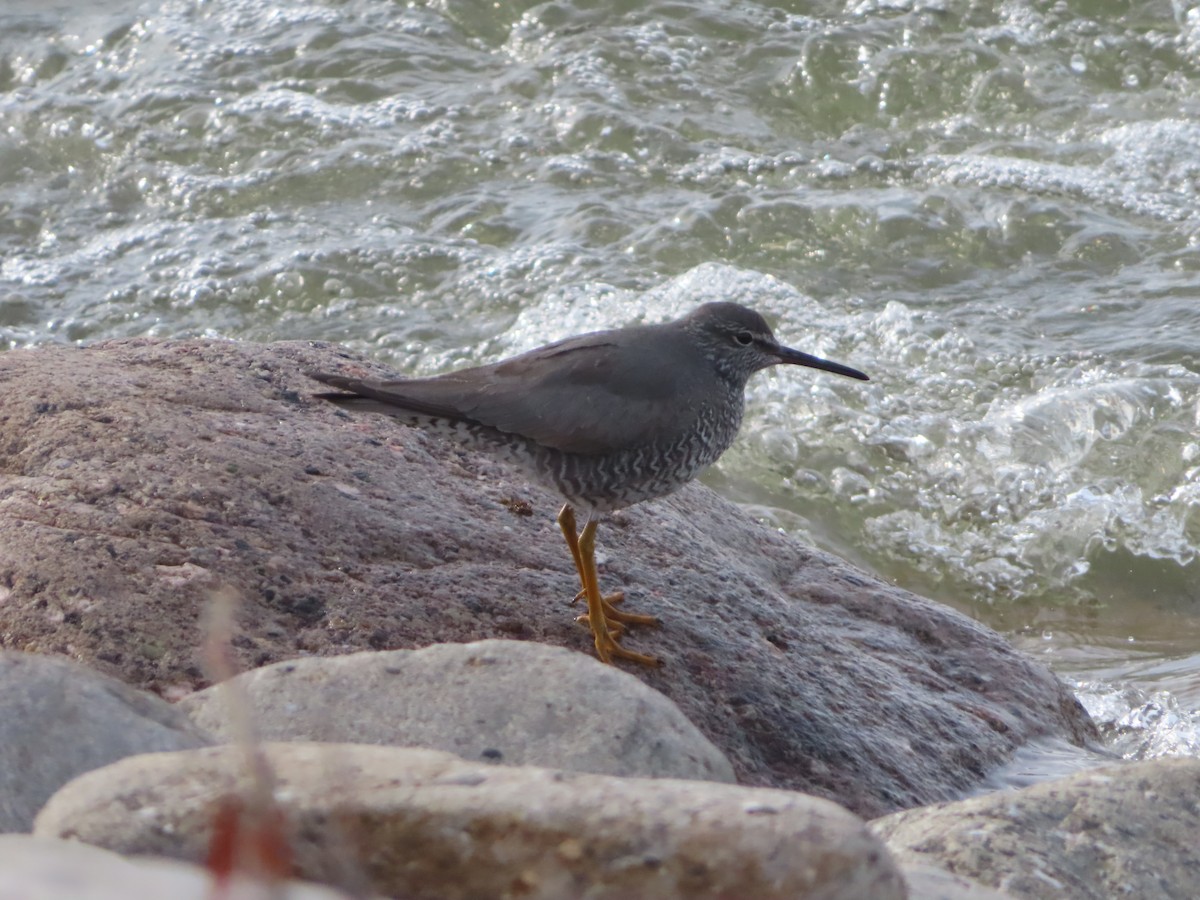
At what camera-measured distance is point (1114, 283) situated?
9.86 m

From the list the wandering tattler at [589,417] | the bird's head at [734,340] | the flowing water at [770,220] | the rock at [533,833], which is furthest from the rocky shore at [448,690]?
the flowing water at [770,220]

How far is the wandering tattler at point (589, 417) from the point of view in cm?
495

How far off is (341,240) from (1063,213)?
5296 mm

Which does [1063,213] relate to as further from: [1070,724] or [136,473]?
[136,473]

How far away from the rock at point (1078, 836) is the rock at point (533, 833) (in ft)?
2.82

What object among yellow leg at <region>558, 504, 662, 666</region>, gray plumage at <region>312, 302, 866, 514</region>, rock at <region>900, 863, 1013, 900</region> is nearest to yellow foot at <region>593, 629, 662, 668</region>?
yellow leg at <region>558, 504, 662, 666</region>

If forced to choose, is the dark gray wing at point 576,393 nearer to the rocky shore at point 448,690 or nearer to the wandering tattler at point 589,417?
the wandering tattler at point 589,417

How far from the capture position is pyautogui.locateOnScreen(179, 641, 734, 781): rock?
3.37 metres

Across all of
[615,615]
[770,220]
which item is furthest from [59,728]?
[770,220]

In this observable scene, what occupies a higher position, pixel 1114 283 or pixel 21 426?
pixel 21 426

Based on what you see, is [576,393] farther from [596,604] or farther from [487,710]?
[487,710]

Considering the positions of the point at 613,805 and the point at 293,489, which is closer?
the point at 613,805

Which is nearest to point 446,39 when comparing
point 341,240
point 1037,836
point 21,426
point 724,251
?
point 341,240

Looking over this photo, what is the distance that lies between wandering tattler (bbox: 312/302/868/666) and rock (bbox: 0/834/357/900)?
7.93 ft
